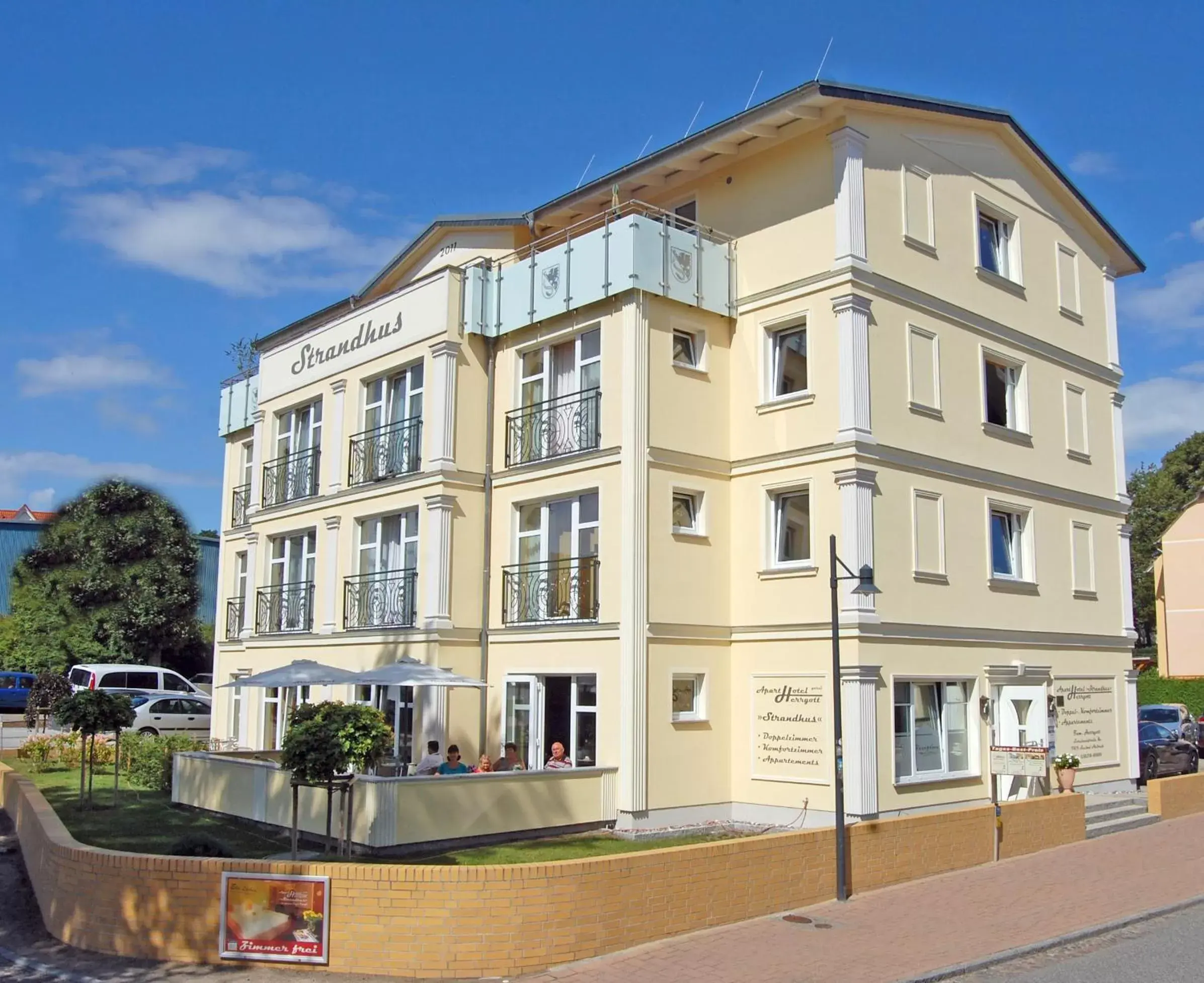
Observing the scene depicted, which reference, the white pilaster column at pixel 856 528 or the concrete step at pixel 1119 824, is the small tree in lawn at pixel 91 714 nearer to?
the white pilaster column at pixel 856 528

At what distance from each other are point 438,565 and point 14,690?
29.9 meters

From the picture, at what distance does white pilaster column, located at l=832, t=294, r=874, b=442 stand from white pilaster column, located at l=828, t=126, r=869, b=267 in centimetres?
70

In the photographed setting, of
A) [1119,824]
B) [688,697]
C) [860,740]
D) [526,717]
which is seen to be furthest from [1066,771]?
[526,717]

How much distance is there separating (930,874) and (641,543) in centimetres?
615

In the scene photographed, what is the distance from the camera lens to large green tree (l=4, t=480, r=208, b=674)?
47.0 metres

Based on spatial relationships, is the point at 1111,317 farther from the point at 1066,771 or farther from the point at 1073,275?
the point at 1066,771

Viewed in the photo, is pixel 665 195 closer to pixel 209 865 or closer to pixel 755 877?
pixel 755 877

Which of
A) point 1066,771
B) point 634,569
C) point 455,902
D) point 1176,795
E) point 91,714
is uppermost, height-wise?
point 634,569

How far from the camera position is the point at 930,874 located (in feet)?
48.4

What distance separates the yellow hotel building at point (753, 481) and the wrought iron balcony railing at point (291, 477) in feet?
4.27

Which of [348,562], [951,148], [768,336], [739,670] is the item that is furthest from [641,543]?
[951,148]

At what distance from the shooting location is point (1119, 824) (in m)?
19.5

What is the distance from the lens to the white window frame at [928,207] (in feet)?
63.5

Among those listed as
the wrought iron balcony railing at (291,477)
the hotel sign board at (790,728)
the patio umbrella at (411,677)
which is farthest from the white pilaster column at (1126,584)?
the wrought iron balcony railing at (291,477)
